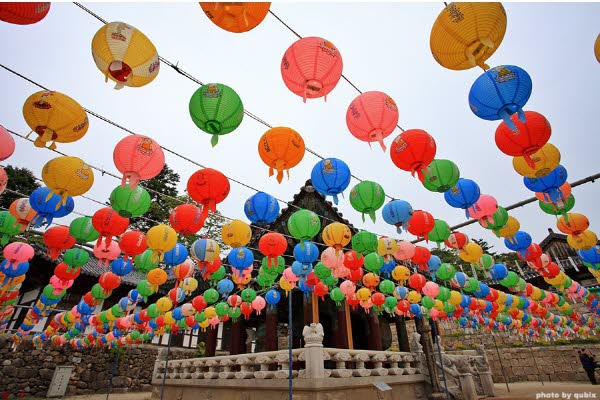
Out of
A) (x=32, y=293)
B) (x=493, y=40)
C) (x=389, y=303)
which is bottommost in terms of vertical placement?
(x=389, y=303)

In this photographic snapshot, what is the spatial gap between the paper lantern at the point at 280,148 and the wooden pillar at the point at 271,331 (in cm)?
802

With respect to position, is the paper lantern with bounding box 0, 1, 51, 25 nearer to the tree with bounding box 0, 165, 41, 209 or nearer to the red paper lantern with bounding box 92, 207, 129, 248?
the red paper lantern with bounding box 92, 207, 129, 248

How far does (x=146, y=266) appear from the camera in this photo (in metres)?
6.38

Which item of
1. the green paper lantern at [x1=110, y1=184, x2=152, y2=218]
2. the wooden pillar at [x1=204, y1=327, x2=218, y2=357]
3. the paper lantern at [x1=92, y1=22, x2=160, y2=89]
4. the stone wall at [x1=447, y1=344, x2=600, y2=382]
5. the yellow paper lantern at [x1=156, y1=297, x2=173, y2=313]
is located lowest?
the stone wall at [x1=447, y1=344, x2=600, y2=382]

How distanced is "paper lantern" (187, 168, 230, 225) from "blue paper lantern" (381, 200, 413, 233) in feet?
9.53

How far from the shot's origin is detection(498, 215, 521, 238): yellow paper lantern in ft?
19.0

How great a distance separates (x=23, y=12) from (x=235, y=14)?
5.41 ft

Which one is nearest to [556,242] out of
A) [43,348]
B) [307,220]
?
[307,220]

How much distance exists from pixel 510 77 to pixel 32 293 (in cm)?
2082

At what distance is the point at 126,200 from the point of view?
441 centimetres

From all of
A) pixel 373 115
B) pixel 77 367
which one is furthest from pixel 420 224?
pixel 77 367

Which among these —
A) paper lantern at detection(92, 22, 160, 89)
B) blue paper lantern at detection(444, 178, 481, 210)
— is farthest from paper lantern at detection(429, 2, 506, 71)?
paper lantern at detection(92, 22, 160, 89)

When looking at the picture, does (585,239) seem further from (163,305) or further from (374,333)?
(163,305)

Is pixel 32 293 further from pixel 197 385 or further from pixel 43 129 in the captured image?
pixel 43 129
